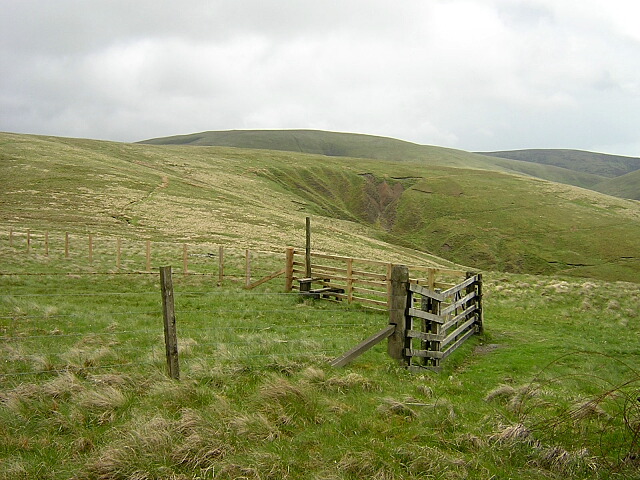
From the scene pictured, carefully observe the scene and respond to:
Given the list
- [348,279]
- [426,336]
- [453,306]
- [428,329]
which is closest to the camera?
[426,336]

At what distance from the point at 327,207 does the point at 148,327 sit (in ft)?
282

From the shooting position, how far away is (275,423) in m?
5.78

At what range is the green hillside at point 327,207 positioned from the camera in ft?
166

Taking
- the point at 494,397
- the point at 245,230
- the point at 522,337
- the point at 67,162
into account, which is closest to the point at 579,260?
the point at 245,230

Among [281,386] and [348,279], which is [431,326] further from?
[348,279]

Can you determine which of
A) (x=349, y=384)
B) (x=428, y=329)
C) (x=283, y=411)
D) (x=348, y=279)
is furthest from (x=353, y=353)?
(x=348, y=279)

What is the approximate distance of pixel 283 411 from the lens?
603 cm

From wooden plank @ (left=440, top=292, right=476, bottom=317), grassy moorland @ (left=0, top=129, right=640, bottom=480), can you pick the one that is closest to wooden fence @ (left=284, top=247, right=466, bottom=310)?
grassy moorland @ (left=0, top=129, right=640, bottom=480)

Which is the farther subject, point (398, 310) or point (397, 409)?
point (398, 310)

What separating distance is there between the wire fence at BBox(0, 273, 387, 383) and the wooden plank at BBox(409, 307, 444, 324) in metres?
1.74

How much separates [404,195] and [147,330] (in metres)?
101

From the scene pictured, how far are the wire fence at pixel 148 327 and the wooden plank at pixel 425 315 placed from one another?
174 cm

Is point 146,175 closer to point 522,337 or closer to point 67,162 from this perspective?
point 67,162

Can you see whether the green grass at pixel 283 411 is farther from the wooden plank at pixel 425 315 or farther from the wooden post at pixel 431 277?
the wooden post at pixel 431 277
